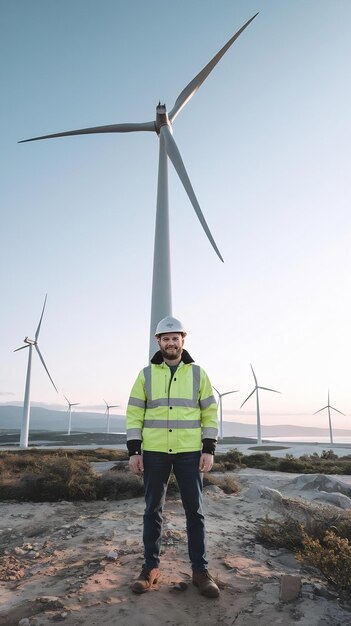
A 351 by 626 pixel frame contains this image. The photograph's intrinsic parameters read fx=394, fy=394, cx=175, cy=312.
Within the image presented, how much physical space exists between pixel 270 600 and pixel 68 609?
1.98 metres

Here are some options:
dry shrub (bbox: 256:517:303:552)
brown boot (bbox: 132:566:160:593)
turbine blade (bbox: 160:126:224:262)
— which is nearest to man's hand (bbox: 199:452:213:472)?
brown boot (bbox: 132:566:160:593)

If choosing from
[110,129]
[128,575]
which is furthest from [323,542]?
[110,129]

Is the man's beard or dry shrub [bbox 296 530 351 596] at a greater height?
the man's beard

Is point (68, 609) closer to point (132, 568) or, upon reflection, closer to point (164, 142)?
point (132, 568)

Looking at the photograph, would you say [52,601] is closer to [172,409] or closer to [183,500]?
[183,500]

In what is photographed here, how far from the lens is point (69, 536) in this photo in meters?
6.74

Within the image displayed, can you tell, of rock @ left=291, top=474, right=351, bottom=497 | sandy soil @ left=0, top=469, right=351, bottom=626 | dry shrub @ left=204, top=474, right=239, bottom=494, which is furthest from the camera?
rock @ left=291, top=474, right=351, bottom=497

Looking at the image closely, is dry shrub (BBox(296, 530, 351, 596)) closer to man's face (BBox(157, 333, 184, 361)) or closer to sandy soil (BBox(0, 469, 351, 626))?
sandy soil (BBox(0, 469, 351, 626))

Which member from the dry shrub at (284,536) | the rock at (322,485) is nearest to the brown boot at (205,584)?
the dry shrub at (284,536)

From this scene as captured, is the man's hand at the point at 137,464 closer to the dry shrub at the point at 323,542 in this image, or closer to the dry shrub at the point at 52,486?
the dry shrub at the point at 323,542

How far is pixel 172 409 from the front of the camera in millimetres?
4594

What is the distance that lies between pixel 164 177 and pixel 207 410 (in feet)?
38.0

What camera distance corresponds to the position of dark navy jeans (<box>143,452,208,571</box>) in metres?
4.34

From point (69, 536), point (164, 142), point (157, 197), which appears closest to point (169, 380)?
point (69, 536)
